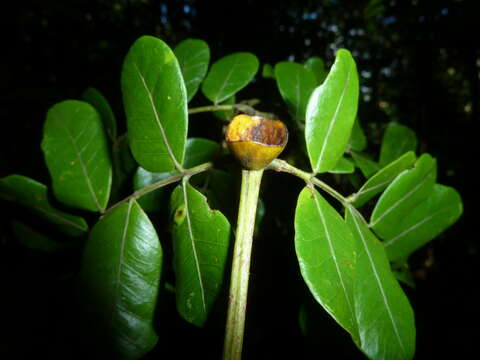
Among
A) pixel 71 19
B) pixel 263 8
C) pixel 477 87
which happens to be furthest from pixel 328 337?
pixel 477 87

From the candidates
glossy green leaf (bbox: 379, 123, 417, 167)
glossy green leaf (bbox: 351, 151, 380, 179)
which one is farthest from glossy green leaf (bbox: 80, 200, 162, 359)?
glossy green leaf (bbox: 379, 123, 417, 167)

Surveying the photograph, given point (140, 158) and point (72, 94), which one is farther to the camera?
point (72, 94)

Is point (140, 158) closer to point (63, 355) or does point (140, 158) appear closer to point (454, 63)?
point (63, 355)

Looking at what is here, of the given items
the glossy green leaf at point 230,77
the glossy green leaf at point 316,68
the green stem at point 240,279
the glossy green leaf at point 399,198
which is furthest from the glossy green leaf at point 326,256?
the glossy green leaf at point 316,68

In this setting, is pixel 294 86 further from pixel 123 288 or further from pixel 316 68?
pixel 123 288

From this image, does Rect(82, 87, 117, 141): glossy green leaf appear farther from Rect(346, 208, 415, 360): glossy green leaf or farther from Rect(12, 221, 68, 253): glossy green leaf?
Rect(346, 208, 415, 360): glossy green leaf

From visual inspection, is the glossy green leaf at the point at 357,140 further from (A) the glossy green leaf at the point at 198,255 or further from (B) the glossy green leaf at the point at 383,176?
(A) the glossy green leaf at the point at 198,255

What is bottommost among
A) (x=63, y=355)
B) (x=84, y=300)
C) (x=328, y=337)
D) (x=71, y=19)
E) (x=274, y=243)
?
(x=63, y=355)
